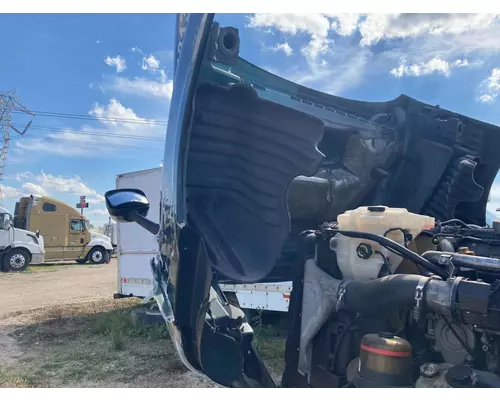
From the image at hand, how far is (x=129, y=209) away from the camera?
268cm

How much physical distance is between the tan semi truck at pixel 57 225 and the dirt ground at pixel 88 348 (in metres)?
11.1

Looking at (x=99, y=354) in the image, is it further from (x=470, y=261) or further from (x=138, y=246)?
(x=470, y=261)

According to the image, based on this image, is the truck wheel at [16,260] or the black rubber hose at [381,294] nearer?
the black rubber hose at [381,294]

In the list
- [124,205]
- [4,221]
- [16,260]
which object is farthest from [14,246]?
[124,205]

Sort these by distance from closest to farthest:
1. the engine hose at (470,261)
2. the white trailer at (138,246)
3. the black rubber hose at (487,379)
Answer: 1. the black rubber hose at (487,379)
2. the engine hose at (470,261)
3. the white trailer at (138,246)

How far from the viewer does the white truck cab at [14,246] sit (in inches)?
703

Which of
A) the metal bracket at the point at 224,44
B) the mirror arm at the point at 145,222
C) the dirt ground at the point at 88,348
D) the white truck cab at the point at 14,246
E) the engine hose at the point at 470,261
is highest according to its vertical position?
the metal bracket at the point at 224,44

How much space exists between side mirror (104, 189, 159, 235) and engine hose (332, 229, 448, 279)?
109 cm

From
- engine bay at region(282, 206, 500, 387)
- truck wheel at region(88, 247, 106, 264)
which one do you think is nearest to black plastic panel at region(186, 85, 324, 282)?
engine bay at region(282, 206, 500, 387)

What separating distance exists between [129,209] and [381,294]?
1.42 metres

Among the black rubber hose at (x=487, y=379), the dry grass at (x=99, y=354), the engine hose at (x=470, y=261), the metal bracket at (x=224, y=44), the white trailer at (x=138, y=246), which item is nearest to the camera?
the black rubber hose at (x=487, y=379)

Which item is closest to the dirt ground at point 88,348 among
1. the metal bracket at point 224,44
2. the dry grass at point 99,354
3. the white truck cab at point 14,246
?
the dry grass at point 99,354

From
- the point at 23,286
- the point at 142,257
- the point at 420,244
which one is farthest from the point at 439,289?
the point at 23,286

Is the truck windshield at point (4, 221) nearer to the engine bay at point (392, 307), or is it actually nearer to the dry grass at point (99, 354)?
the dry grass at point (99, 354)
